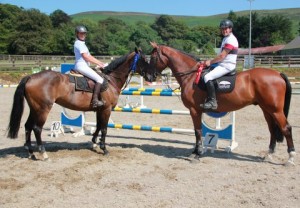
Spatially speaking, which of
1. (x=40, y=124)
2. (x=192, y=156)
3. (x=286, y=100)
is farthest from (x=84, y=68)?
(x=286, y=100)

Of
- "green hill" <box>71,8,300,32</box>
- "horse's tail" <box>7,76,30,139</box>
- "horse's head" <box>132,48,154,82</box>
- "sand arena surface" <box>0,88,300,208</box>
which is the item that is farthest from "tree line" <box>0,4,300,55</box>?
"green hill" <box>71,8,300,32</box>

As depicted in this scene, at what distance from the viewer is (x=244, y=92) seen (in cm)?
689

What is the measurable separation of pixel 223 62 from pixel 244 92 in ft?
2.39

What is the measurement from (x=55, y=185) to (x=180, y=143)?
387 centimetres

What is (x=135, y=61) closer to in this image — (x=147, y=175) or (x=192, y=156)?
(x=192, y=156)

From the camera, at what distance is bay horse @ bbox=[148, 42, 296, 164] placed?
22.0ft

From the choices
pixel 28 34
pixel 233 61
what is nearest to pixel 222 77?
pixel 233 61

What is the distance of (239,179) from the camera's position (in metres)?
6.00

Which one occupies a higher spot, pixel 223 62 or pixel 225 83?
pixel 223 62

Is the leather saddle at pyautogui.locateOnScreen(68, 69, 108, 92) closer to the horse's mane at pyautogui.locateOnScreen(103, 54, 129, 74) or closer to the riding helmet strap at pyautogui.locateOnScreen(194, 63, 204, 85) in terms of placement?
the horse's mane at pyautogui.locateOnScreen(103, 54, 129, 74)

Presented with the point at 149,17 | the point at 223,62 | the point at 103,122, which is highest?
the point at 149,17

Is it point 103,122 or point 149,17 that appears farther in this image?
point 149,17

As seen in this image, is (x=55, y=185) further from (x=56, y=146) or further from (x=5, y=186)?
(x=56, y=146)

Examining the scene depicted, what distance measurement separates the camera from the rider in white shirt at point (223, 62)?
6.80 metres
